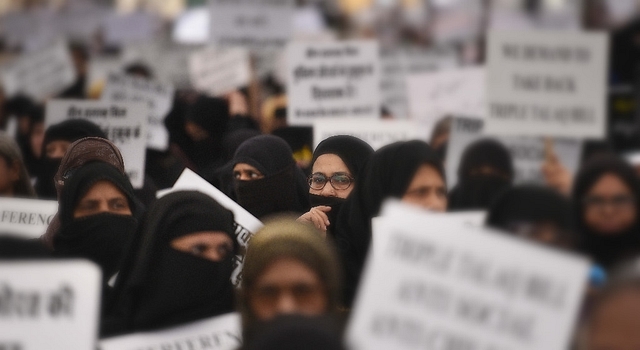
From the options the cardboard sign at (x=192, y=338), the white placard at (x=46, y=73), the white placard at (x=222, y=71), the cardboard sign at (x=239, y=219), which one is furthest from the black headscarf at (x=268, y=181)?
the white placard at (x=46, y=73)

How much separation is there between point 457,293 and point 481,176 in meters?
3.76

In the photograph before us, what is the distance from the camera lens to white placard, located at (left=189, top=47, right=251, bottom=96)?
11.2 meters

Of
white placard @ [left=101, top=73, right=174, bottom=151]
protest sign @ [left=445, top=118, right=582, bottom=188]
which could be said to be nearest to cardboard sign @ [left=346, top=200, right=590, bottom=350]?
protest sign @ [left=445, top=118, right=582, bottom=188]

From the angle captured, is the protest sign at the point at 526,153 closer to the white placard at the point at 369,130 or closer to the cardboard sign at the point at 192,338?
the white placard at the point at 369,130

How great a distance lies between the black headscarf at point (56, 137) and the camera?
7.19 meters

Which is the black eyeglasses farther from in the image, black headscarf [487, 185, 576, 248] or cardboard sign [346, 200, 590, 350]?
cardboard sign [346, 200, 590, 350]

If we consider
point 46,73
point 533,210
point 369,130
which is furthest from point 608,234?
point 46,73

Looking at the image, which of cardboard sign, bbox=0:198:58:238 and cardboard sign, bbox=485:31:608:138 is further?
cardboard sign, bbox=485:31:608:138

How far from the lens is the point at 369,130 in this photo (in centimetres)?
775

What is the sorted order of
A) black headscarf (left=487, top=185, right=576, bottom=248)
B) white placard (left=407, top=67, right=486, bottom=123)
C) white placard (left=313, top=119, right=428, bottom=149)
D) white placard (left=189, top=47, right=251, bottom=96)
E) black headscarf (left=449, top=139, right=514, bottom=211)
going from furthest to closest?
white placard (left=189, top=47, right=251, bottom=96) → white placard (left=407, top=67, right=486, bottom=123) → white placard (left=313, top=119, right=428, bottom=149) → black headscarf (left=449, top=139, right=514, bottom=211) → black headscarf (left=487, top=185, right=576, bottom=248)

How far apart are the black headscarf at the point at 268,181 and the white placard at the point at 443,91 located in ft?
14.2

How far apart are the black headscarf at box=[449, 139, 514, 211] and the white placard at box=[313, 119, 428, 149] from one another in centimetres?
50

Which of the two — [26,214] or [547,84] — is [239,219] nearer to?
[26,214]

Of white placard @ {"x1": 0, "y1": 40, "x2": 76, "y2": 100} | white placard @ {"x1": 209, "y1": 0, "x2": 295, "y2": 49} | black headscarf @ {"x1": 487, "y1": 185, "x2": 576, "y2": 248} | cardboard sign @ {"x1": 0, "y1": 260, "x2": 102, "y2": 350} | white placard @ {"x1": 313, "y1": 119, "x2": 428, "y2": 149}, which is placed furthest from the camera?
white placard @ {"x1": 0, "y1": 40, "x2": 76, "y2": 100}
